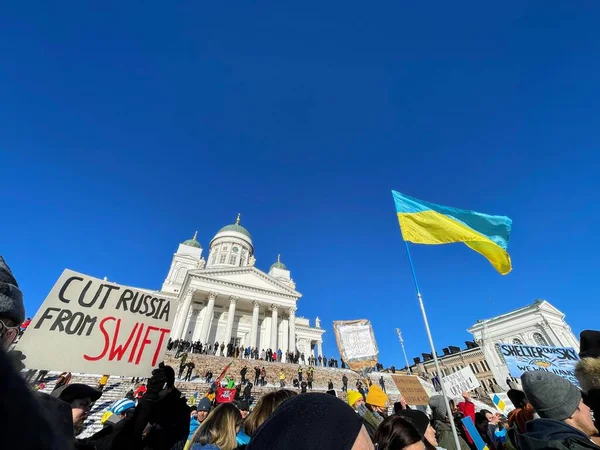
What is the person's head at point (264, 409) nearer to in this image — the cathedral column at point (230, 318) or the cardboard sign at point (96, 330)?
the cardboard sign at point (96, 330)

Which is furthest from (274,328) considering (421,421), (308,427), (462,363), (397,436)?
(462,363)

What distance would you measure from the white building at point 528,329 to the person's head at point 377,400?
42.1 m

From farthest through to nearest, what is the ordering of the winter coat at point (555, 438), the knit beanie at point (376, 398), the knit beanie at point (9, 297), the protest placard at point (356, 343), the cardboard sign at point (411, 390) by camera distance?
the protest placard at point (356, 343) < the cardboard sign at point (411, 390) < the knit beanie at point (376, 398) < the winter coat at point (555, 438) < the knit beanie at point (9, 297)

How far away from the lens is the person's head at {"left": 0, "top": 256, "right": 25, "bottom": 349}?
1582 mm

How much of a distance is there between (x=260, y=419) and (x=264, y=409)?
110 millimetres

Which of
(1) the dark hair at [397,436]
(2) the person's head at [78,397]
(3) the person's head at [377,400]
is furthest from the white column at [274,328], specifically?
(1) the dark hair at [397,436]

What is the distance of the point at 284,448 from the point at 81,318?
4.05 meters

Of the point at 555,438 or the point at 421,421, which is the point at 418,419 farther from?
the point at 555,438

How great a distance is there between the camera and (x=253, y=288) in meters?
35.9

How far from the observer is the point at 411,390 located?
29.2 feet

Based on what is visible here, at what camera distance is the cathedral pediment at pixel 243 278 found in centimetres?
3434

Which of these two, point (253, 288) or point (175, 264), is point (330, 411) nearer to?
point (253, 288)

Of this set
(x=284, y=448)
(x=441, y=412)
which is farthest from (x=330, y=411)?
(x=441, y=412)

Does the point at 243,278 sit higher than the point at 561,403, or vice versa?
the point at 243,278
